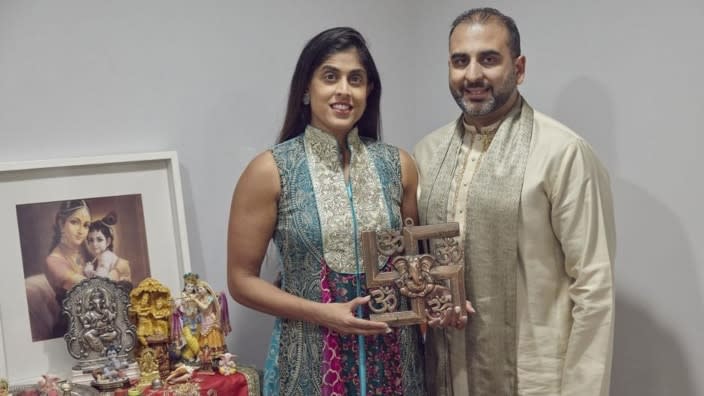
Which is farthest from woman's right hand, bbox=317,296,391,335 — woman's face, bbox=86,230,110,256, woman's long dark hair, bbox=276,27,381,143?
woman's face, bbox=86,230,110,256

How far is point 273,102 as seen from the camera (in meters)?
2.44

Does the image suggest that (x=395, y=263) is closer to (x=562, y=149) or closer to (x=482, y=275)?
(x=482, y=275)

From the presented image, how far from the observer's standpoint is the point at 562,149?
179 cm

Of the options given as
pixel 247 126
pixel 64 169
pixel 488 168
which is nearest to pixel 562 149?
pixel 488 168

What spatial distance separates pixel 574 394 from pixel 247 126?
4.01 feet

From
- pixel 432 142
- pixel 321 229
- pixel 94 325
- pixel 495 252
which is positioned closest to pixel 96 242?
pixel 94 325

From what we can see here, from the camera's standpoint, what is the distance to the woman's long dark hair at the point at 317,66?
73.3 inches

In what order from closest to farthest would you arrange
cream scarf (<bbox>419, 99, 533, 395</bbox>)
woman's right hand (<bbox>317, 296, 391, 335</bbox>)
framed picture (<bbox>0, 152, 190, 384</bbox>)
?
woman's right hand (<bbox>317, 296, 391, 335</bbox>), cream scarf (<bbox>419, 99, 533, 395</bbox>), framed picture (<bbox>0, 152, 190, 384</bbox>)

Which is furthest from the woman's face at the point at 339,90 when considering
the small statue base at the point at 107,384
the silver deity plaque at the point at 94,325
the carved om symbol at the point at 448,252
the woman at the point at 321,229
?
the small statue base at the point at 107,384

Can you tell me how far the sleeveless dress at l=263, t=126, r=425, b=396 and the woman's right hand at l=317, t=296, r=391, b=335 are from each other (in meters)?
0.06

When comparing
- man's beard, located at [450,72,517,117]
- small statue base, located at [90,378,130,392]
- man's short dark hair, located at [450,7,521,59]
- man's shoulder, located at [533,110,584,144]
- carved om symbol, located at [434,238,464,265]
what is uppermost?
man's short dark hair, located at [450,7,521,59]

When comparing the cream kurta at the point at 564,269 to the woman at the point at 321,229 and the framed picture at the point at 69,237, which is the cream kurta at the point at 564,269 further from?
the framed picture at the point at 69,237

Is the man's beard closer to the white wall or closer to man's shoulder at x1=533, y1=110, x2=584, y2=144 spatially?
man's shoulder at x1=533, y1=110, x2=584, y2=144

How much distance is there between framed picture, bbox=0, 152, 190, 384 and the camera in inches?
78.3
